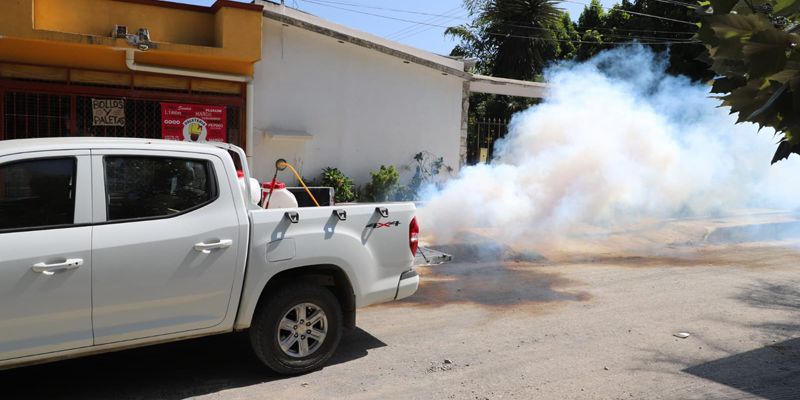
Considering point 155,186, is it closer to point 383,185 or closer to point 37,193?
point 37,193

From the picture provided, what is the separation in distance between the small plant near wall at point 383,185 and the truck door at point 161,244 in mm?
9377

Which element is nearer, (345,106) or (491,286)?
(491,286)

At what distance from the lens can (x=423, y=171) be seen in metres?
15.2

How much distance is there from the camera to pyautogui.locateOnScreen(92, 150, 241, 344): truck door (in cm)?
406

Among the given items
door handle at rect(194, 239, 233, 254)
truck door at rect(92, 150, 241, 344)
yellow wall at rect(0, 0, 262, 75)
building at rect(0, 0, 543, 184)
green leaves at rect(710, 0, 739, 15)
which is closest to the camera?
green leaves at rect(710, 0, 739, 15)

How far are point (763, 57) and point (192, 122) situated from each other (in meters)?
11.0

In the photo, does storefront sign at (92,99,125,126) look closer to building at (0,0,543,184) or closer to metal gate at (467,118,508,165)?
building at (0,0,543,184)

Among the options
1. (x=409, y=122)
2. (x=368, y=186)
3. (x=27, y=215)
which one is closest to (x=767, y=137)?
(x=409, y=122)

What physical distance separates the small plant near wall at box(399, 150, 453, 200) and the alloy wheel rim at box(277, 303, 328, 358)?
9.71 m

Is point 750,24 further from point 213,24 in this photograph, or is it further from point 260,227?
point 213,24

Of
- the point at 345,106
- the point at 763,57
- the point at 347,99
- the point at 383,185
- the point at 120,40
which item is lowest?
the point at 383,185

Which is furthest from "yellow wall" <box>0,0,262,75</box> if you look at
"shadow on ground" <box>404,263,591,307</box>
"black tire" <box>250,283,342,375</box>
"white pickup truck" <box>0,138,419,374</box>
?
"black tire" <box>250,283,342,375</box>

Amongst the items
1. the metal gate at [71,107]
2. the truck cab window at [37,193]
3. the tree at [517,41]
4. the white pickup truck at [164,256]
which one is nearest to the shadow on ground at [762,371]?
the white pickup truck at [164,256]

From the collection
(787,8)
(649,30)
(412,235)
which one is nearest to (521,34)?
(649,30)
